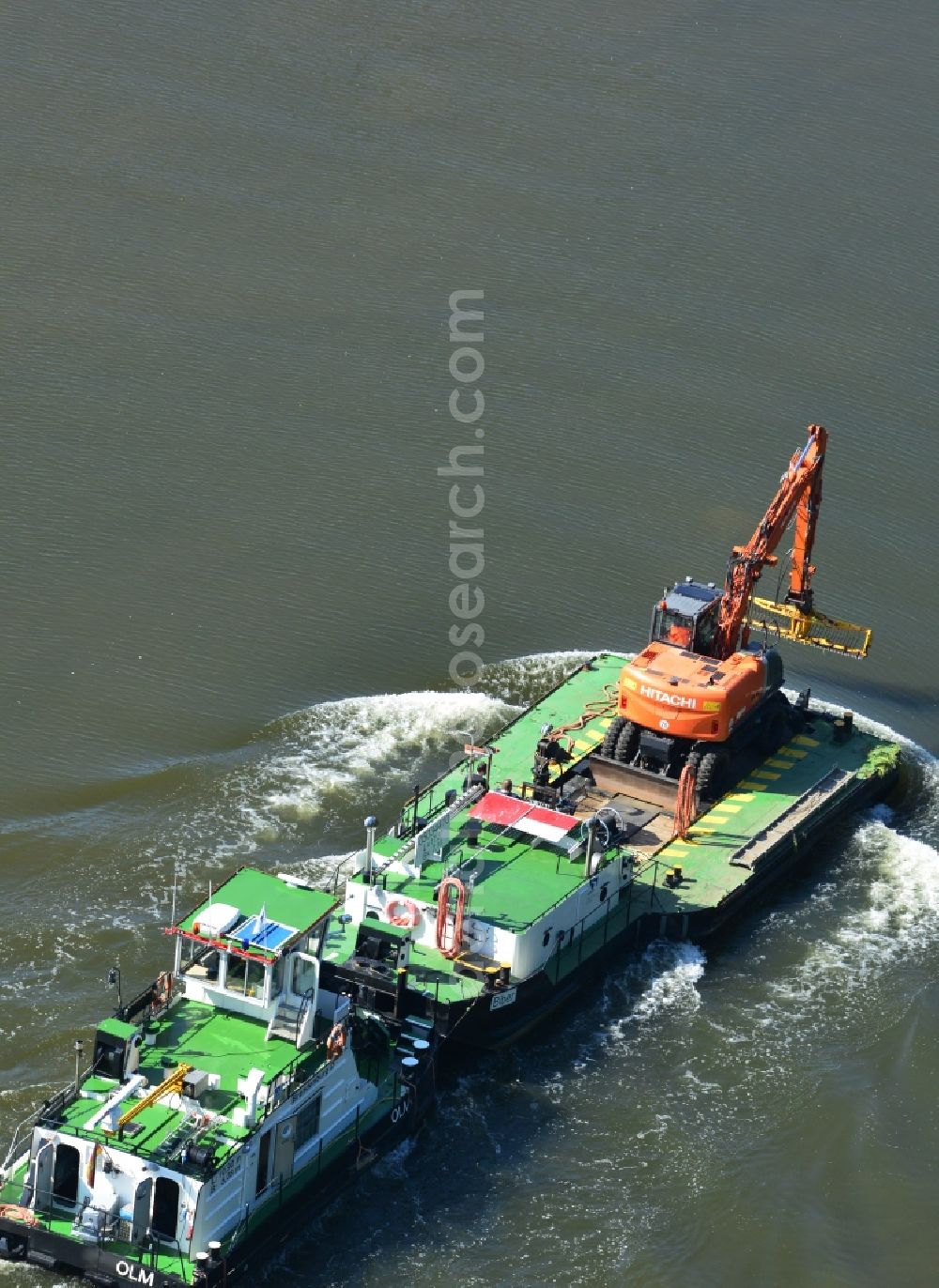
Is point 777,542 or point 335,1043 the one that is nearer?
point 335,1043

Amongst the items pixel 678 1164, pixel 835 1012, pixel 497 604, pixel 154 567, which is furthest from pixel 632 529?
pixel 678 1164

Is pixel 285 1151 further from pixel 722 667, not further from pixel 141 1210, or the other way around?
pixel 722 667

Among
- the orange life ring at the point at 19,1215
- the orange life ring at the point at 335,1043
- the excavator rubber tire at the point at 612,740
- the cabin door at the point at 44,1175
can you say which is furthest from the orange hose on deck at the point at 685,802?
the orange life ring at the point at 19,1215

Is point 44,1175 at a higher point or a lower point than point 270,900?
lower

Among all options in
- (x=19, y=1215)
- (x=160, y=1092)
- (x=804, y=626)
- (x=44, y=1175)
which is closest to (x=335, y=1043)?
(x=160, y=1092)

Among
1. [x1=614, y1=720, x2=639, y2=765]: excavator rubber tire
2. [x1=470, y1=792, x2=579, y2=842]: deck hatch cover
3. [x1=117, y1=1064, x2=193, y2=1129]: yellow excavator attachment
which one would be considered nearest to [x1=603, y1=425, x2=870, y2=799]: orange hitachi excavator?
[x1=614, y1=720, x2=639, y2=765]: excavator rubber tire

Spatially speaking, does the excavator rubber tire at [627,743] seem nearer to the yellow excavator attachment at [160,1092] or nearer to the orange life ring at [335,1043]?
the orange life ring at [335,1043]
